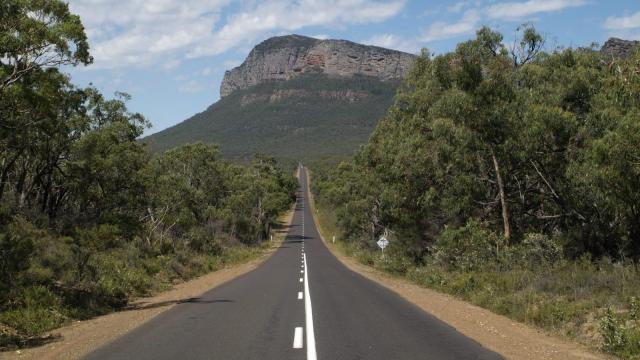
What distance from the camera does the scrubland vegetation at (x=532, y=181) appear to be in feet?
42.9

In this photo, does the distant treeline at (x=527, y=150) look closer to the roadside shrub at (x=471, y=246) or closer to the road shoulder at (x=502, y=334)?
the roadside shrub at (x=471, y=246)

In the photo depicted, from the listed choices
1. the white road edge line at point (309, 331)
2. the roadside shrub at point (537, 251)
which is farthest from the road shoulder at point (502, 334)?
the roadside shrub at point (537, 251)

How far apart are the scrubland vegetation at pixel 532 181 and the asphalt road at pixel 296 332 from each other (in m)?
2.84

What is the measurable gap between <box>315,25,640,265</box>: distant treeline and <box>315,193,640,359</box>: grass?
9.44ft

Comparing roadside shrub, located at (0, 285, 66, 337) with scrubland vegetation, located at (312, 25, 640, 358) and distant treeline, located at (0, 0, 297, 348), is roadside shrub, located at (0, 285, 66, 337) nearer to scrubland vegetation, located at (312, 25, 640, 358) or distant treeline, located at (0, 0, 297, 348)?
distant treeline, located at (0, 0, 297, 348)

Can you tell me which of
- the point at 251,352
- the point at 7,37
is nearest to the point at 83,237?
the point at 7,37

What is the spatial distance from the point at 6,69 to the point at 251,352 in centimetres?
1024

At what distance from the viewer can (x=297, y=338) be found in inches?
388

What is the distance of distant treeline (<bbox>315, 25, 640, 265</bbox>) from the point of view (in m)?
18.0

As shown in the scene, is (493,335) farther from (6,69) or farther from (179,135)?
(179,135)

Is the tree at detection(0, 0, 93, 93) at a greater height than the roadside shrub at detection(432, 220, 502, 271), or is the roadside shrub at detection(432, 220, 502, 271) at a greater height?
the tree at detection(0, 0, 93, 93)

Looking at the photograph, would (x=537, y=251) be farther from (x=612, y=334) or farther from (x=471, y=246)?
(x=612, y=334)

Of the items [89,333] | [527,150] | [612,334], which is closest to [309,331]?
[89,333]

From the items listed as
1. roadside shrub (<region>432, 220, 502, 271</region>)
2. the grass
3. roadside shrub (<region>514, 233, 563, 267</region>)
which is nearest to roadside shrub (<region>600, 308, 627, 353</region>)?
the grass
